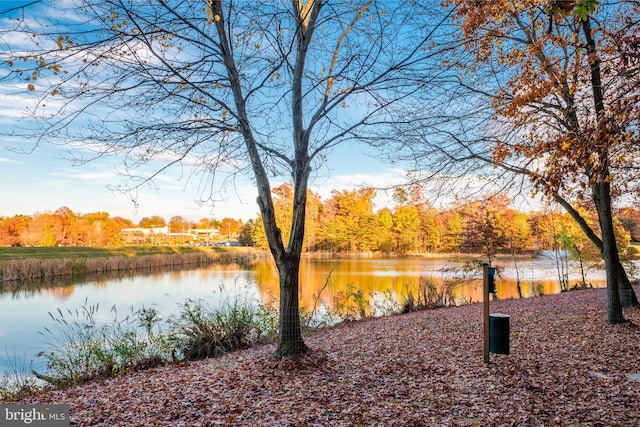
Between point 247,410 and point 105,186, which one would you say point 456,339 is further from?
point 105,186

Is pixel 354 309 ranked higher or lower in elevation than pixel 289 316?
lower

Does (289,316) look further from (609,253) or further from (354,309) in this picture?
(354,309)

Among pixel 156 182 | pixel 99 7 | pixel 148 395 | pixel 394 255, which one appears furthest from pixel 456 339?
pixel 394 255

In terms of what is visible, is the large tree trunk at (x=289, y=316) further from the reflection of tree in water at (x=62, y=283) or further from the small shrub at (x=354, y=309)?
the reflection of tree in water at (x=62, y=283)

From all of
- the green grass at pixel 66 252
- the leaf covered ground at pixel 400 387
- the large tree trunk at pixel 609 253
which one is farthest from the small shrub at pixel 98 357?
the green grass at pixel 66 252

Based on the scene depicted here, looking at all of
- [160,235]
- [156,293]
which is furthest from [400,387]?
[160,235]

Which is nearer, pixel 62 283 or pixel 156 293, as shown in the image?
pixel 156 293

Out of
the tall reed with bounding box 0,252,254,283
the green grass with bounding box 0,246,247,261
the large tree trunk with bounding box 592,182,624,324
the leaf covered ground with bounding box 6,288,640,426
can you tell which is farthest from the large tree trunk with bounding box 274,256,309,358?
the green grass with bounding box 0,246,247,261

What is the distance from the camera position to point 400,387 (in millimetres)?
4129

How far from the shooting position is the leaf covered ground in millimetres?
3377

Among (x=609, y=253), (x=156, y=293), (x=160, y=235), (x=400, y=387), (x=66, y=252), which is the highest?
(x=160, y=235)

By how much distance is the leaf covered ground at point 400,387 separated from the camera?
3377 mm

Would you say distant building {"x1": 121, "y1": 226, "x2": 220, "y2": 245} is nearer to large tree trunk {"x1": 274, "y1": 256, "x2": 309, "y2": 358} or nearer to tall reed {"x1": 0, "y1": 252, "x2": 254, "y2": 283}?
tall reed {"x1": 0, "y1": 252, "x2": 254, "y2": 283}

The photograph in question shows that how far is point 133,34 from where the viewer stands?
446cm
